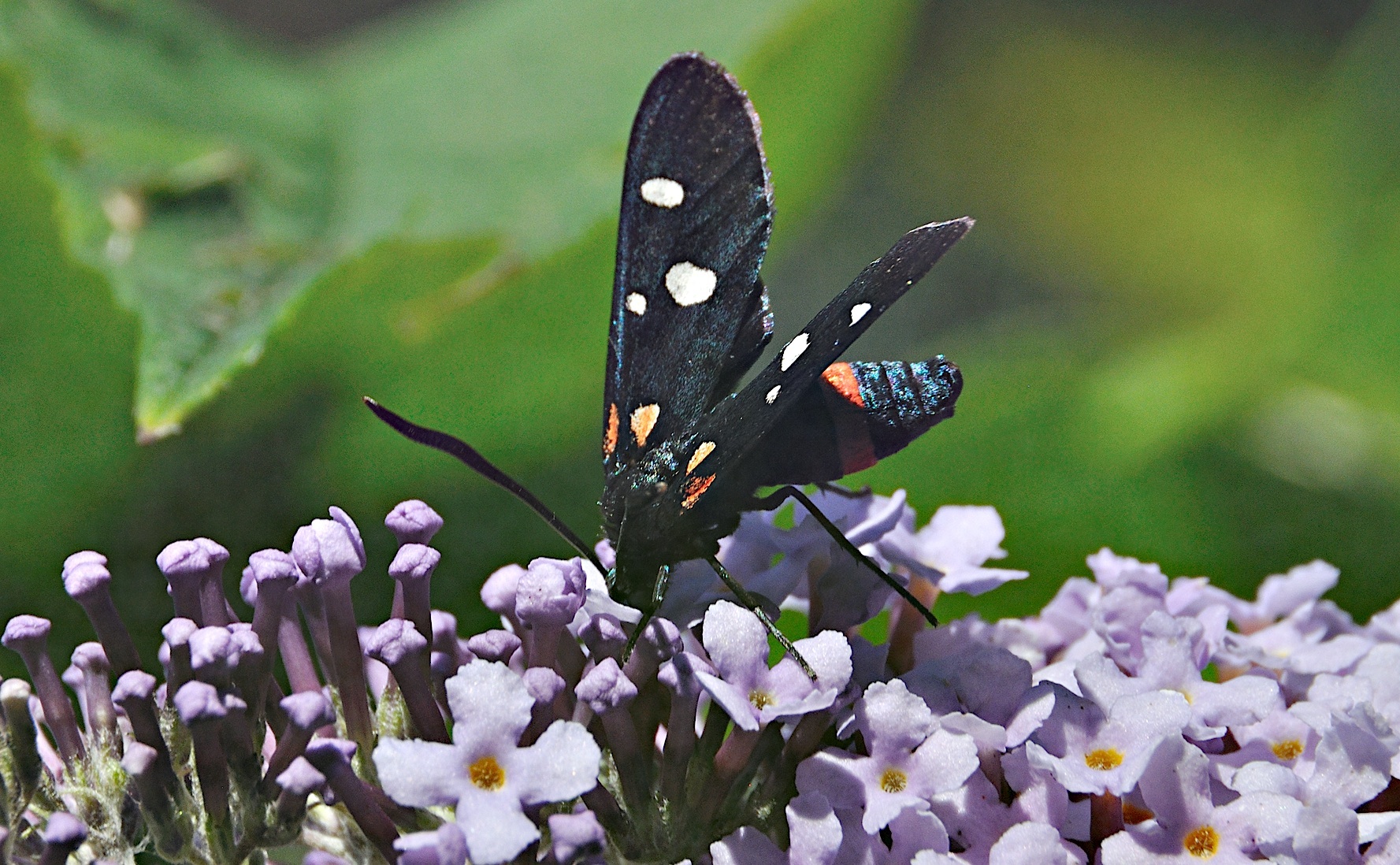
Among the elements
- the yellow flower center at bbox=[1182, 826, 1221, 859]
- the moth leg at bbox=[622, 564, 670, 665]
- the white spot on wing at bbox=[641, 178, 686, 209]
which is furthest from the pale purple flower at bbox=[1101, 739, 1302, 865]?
the white spot on wing at bbox=[641, 178, 686, 209]

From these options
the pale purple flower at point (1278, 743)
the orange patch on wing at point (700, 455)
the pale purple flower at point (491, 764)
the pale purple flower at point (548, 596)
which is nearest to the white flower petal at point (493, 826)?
the pale purple flower at point (491, 764)

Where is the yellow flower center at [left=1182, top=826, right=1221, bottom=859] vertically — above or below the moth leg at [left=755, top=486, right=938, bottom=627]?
below

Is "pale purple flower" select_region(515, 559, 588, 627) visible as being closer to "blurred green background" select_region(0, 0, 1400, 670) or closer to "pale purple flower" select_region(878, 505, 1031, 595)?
"pale purple flower" select_region(878, 505, 1031, 595)

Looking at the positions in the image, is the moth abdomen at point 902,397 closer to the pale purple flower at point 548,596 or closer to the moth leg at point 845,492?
the moth leg at point 845,492

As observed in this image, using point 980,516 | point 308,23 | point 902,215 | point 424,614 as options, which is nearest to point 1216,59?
point 902,215

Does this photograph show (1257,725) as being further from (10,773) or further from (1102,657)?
(10,773)

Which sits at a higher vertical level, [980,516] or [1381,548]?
[980,516]
